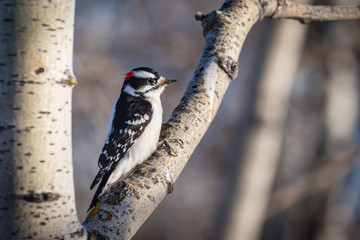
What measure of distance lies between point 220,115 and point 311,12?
739cm

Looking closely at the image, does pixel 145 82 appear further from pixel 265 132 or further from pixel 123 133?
pixel 265 132

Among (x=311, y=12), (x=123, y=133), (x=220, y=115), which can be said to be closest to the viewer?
(x=311, y=12)

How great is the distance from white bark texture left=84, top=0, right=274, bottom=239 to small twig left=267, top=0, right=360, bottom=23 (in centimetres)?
23

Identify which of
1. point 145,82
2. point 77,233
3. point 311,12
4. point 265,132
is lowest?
point 77,233

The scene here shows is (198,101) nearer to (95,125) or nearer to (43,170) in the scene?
(43,170)

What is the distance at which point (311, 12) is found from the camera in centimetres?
328

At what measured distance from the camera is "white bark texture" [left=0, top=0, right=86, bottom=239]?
1326 mm

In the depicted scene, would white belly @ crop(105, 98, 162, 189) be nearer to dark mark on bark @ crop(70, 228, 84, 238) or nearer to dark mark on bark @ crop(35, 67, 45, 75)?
dark mark on bark @ crop(70, 228, 84, 238)

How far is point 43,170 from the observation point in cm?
140

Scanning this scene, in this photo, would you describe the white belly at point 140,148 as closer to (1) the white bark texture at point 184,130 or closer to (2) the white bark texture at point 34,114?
(1) the white bark texture at point 184,130

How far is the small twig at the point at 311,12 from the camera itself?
3.18 metres

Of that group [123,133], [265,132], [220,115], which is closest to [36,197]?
[123,133]

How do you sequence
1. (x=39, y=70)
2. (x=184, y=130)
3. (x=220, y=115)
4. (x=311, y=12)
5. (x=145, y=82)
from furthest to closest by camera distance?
(x=220, y=115) → (x=145, y=82) → (x=311, y=12) → (x=184, y=130) → (x=39, y=70)

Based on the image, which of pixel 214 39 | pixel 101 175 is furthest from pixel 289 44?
pixel 101 175
